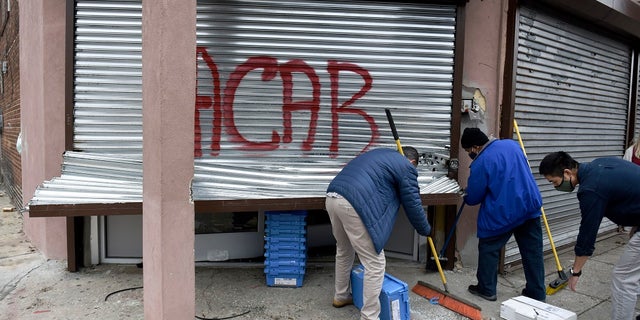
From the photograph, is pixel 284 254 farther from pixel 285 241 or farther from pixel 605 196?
pixel 605 196

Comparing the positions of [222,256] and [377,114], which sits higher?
[377,114]

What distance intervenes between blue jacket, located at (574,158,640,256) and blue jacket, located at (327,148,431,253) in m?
1.24

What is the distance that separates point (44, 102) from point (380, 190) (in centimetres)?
378

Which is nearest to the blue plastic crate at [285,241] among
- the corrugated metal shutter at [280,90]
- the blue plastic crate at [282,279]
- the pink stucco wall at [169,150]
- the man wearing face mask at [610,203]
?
the blue plastic crate at [282,279]

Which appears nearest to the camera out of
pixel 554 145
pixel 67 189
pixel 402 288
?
pixel 402 288

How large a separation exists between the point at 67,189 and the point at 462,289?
418cm

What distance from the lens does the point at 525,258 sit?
4.10 meters

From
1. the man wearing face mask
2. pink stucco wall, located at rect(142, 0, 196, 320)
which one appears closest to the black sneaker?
the man wearing face mask

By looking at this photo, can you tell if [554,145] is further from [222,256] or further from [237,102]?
[222,256]

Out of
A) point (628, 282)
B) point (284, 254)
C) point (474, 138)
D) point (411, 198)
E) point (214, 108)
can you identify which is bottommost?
point (284, 254)

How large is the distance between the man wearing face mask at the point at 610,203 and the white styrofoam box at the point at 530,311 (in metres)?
0.28

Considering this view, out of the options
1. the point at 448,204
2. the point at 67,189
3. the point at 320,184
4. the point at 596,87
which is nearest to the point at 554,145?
the point at 596,87

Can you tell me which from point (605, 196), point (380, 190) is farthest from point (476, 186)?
point (380, 190)

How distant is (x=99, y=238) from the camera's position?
187 inches
